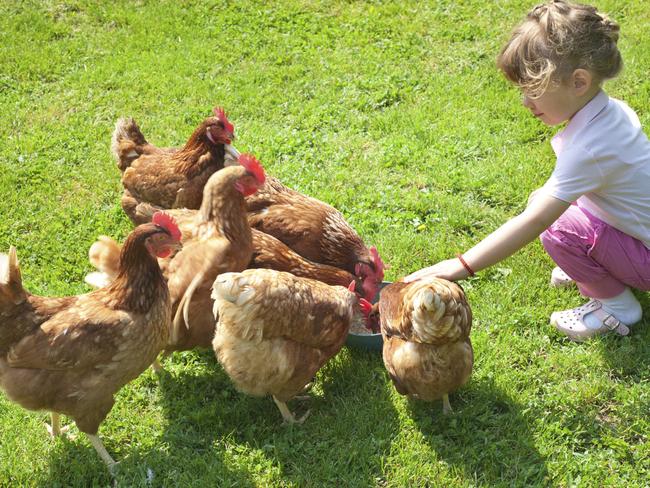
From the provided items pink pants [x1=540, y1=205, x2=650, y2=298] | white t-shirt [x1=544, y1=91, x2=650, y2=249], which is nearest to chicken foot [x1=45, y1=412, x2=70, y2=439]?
white t-shirt [x1=544, y1=91, x2=650, y2=249]

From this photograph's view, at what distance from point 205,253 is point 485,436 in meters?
1.89

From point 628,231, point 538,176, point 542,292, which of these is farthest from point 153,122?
point 628,231

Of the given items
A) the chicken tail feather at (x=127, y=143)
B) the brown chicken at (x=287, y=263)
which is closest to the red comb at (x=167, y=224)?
the brown chicken at (x=287, y=263)

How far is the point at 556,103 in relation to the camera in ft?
11.4

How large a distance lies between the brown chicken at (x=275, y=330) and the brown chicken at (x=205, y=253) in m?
0.32

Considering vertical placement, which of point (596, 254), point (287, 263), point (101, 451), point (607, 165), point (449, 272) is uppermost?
point (607, 165)

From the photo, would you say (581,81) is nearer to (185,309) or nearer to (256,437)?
(185,309)

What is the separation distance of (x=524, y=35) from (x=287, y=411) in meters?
2.43

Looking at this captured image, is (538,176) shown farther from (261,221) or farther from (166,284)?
(166,284)

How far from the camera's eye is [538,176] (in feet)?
17.5

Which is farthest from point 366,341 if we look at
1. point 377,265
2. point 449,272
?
point 449,272

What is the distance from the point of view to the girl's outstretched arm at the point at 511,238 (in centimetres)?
346

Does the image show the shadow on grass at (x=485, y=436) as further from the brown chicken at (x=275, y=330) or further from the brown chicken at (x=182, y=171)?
the brown chicken at (x=182, y=171)

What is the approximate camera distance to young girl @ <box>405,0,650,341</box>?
331 centimetres
